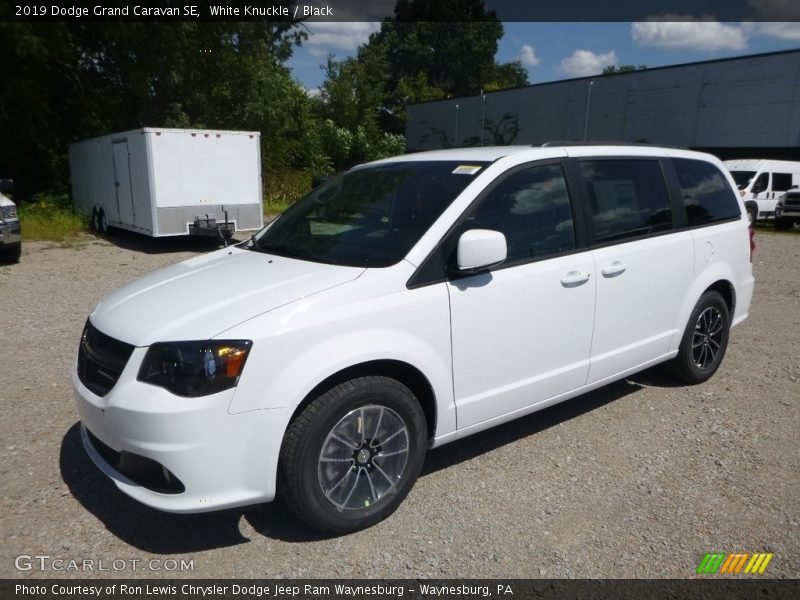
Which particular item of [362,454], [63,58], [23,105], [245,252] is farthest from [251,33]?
[362,454]

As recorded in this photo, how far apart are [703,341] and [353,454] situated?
3.38 metres

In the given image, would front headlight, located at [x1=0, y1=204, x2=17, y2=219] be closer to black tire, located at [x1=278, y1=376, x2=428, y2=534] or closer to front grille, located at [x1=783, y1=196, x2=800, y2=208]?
black tire, located at [x1=278, y1=376, x2=428, y2=534]

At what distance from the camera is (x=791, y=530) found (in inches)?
121

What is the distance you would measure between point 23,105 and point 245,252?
1712cm

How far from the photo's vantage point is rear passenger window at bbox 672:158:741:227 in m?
4.68

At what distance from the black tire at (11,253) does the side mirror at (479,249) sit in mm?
10293

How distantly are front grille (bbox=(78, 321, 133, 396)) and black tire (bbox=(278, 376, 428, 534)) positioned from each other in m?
0.85

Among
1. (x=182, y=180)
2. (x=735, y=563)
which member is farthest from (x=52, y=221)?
(x=735, y=563)

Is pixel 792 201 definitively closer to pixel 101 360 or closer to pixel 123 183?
pixel 123 183

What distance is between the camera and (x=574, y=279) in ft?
12.0

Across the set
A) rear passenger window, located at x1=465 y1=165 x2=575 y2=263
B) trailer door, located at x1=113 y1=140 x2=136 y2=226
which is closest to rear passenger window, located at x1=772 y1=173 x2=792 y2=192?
trailer door, located at x1=113 y1=140 x2=136 y2=226

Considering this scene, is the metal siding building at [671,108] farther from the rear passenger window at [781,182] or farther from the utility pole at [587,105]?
the rear passenger window at [781,182]

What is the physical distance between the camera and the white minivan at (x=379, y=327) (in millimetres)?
2635

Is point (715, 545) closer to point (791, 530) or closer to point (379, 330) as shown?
point (791, 530)
